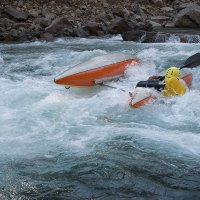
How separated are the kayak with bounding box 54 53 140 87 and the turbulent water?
0.18 metres

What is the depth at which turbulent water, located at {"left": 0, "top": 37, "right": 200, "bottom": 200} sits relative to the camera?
14.3ft

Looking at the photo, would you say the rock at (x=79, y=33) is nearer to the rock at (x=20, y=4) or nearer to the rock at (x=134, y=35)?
the rock at (x=134, y=35)

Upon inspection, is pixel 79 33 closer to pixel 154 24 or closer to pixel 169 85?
pixel 154 24

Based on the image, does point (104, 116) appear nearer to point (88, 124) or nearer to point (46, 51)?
point (88, 124)

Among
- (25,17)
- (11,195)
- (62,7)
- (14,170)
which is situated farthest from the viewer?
(62,7)

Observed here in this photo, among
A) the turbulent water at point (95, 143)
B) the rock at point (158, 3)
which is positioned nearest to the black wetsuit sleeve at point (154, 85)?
the turbulent water at point (95, 143)

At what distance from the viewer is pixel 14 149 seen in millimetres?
5320

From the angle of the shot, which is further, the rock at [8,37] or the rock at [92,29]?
the rock at [92,29]

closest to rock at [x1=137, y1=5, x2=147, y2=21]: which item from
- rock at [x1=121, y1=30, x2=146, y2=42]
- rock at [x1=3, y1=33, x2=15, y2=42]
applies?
rock at [x1=121, y1=30, x2=146, y2=42]

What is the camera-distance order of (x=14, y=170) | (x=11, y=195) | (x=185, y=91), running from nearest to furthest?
(x=11, y=195), (x=14, y=170), (x=185, y=91)

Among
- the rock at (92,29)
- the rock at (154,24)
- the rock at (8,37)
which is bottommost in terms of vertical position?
the rock at (8,37)

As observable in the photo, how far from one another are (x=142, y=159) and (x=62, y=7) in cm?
1377

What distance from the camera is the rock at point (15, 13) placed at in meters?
15.8

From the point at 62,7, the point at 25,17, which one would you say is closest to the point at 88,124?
the point at 25,17
